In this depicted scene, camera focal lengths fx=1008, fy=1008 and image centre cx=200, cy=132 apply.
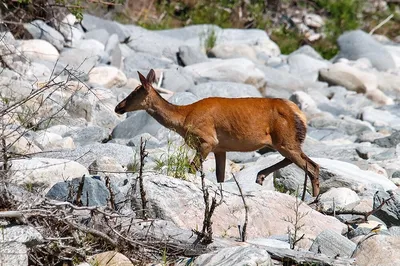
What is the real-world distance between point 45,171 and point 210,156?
4833mm

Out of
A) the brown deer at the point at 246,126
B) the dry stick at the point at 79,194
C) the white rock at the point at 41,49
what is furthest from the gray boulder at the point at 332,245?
the white rock at the point at 41,49

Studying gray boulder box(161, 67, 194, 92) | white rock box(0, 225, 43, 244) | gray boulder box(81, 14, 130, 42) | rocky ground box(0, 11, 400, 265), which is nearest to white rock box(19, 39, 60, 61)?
rocky ground box(0, 11, 400, 265)

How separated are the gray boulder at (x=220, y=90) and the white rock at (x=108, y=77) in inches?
48.3

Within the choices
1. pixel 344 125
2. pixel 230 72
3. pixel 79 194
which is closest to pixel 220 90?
pixel 344 125

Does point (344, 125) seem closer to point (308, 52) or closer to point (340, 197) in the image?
point (340, 197)

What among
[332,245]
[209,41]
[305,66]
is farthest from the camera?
[305,66]

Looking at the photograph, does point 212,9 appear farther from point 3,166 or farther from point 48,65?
point 3,166

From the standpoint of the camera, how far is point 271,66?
23.4 metres

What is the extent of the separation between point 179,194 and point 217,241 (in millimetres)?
917

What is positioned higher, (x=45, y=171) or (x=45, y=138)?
(x=45, y=171)

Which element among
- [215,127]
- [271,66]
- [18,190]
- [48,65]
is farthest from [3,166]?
[271,66]

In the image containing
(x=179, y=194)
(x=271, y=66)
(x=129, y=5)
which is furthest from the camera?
(x=129, y=5)

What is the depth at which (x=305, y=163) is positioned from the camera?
1209cm

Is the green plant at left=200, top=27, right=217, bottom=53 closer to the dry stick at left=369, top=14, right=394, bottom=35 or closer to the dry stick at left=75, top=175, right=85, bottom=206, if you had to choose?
the dry stick at left=369, top=14, right=394, bottom=35
